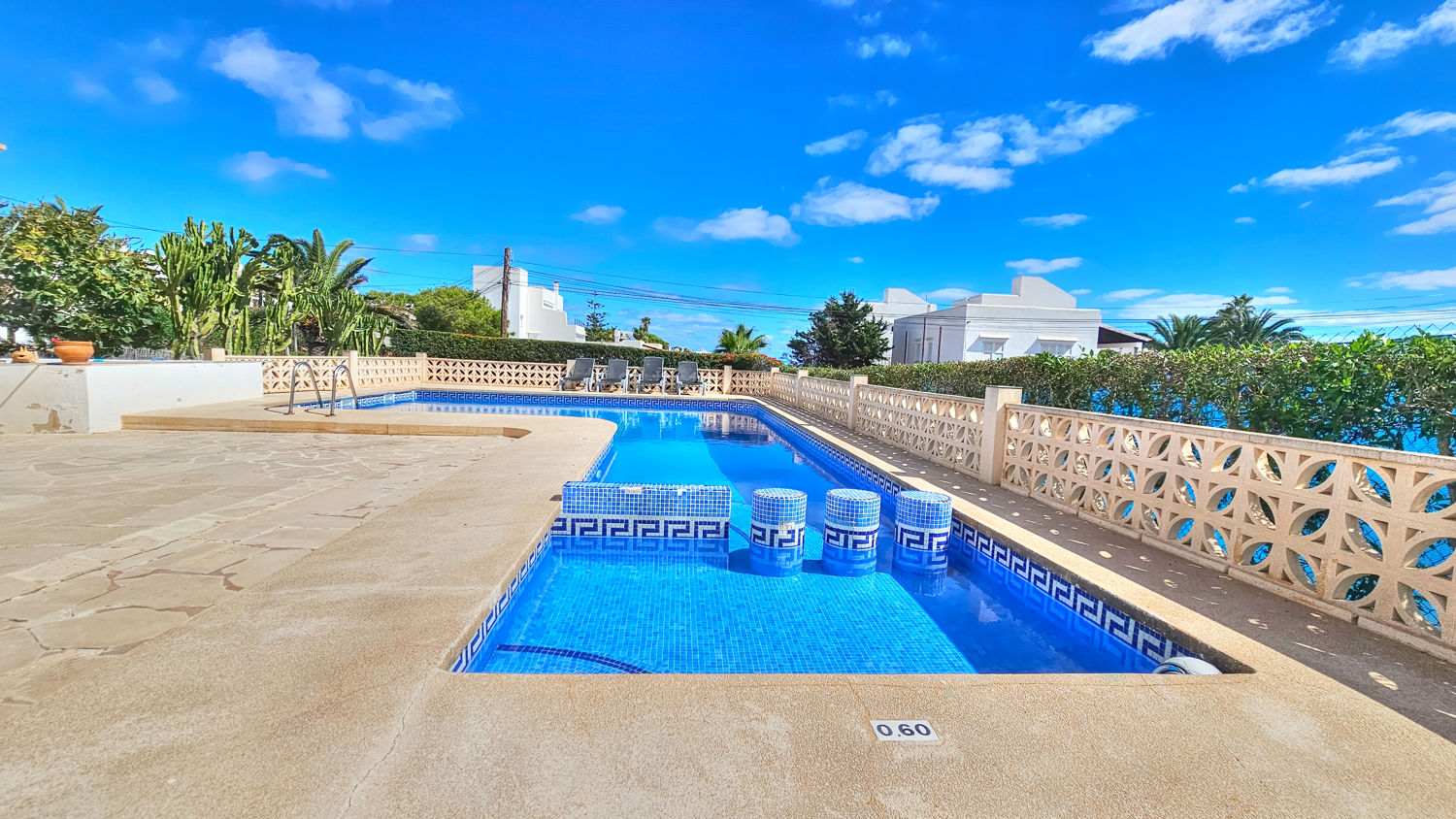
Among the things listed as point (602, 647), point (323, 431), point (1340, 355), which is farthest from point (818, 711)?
point (323, 431)

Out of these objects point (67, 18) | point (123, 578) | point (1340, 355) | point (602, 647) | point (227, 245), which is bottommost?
point (602, 647)

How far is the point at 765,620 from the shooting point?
3.59 metres

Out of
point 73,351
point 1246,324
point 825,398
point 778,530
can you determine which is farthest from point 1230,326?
point 73,351

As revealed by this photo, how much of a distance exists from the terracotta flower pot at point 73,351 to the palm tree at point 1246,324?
3301 centimetres

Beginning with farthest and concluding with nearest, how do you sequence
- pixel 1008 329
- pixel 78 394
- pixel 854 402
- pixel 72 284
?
pixel 1008 329, pixel 72 284, pixel 854 402, pixel 78 394

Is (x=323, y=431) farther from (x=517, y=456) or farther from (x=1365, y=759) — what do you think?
(x=1365, y=759)

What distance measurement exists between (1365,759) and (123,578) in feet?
17.1

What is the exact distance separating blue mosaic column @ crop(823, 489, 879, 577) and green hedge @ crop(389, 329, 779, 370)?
16.8 metres

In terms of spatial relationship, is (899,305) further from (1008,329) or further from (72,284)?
(72,284)

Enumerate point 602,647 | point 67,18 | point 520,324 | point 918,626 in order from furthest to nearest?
point 520,324
point 67,18
point 918,626
point 602,647

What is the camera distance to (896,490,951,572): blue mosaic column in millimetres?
4715

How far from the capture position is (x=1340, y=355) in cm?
381

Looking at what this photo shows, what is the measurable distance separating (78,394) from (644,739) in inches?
393

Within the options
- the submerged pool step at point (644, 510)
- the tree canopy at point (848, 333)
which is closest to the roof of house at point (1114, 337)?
the tree canopy at point (848, 333)
